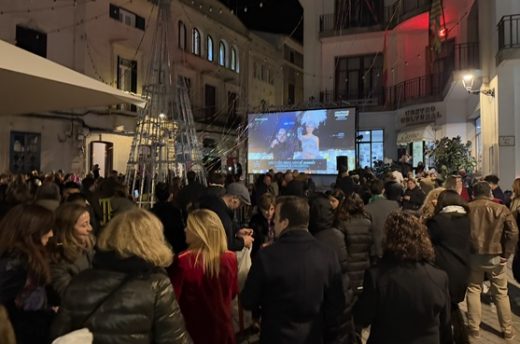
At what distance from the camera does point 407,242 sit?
3.11 m

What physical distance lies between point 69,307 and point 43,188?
376 cm

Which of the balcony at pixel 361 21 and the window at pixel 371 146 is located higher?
the balcony at pixel 361 21

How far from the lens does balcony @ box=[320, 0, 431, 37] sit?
21.5 m

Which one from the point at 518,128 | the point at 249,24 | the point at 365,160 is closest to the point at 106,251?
the point at 518,128

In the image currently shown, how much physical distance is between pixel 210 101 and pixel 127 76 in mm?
7413

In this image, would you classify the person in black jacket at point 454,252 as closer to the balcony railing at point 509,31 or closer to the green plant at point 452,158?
the balcony railing at point 509,31

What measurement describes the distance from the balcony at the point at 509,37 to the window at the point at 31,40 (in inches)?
579

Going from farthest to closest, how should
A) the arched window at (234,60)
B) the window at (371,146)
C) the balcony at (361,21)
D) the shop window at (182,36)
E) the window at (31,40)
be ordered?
the arched window at (234,60)
the shop window at (182,36)
the window at (371,146)
the balcony at (361,21)
the window at (31,40)

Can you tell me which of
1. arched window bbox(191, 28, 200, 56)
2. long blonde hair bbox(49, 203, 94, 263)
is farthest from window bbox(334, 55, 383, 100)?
long blonde hair bbox(49, 203, 94, 263)

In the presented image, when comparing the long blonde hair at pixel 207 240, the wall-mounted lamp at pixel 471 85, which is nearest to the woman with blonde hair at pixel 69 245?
the long blonde hair at pixel 207 240

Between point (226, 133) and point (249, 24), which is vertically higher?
point (249, 24)

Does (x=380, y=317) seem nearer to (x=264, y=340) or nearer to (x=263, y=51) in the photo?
(x=264, y=340)

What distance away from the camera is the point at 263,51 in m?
35.0

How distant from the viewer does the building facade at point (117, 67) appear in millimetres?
17625
